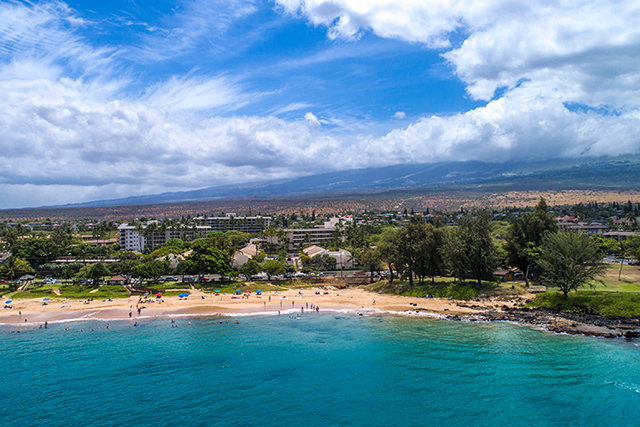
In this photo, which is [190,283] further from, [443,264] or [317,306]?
[443,264]

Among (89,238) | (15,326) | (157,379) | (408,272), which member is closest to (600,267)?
(408,272)

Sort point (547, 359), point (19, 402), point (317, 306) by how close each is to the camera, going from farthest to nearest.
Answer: point (317, 306) → point (547, 359) → point (19, 402)

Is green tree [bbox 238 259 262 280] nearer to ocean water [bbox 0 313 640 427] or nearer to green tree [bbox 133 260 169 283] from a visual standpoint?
green tree [bbox 133 260 169 283]

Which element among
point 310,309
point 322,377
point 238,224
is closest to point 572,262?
point 322,377

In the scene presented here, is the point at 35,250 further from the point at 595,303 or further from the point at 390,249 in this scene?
the point at 595,303

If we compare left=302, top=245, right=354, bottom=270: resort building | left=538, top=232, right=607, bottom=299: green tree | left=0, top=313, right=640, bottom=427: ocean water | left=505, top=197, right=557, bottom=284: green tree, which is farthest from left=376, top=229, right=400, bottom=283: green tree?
left=538, top=232, right=607, bottom=299: green tree
